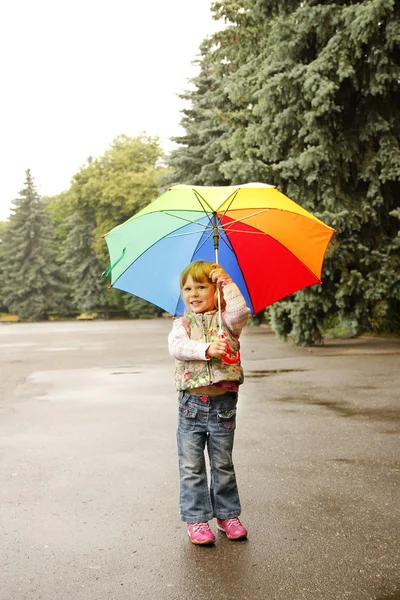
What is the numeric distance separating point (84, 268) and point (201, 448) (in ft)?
173

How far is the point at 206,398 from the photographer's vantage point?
3801 millimetres

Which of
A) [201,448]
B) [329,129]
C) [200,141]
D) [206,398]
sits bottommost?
[201,448]

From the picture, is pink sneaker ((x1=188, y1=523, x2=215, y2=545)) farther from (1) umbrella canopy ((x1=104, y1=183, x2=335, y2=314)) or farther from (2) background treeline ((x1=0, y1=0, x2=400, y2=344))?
(2) background treeline ((x1=0, y1=0, x2=400, y2=344))

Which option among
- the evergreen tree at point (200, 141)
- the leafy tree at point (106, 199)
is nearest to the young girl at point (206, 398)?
the evergreen tree at point (200, 141)

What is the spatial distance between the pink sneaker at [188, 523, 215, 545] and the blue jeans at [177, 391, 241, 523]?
0.03 m

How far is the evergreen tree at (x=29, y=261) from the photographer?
5747 cm

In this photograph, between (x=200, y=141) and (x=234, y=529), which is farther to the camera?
(x=200, y=141)

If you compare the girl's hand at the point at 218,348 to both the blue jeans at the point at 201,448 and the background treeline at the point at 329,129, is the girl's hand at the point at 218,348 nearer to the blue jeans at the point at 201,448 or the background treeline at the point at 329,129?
the blue jeans at the point at 201,448

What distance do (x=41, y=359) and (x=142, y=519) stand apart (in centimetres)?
1194

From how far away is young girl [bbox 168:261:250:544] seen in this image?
3760mm

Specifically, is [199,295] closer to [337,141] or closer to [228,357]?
[228,357]

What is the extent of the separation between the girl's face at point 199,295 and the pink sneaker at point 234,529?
1213 millimetres

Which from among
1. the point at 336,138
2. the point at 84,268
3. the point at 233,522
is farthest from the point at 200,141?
the point at 233,522

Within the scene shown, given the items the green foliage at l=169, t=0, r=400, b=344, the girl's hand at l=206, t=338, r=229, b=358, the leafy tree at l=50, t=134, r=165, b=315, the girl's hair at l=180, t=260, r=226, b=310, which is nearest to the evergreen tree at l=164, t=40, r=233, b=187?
the green foliage at l=169, t=0, r=400, b=344
